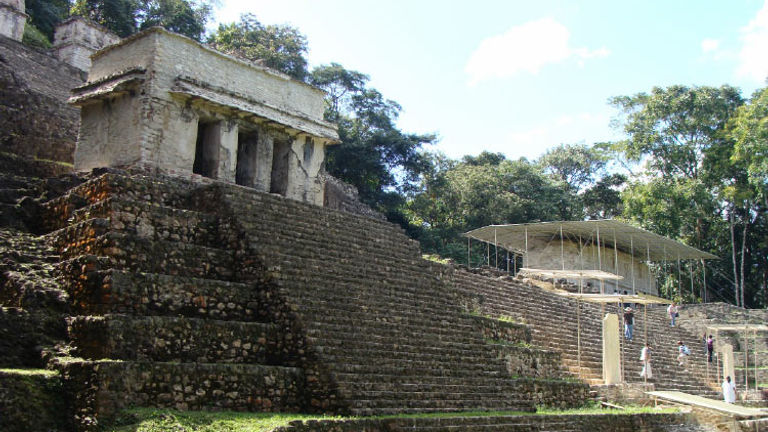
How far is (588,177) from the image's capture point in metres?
41.5

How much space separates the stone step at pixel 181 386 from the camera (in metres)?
8.67

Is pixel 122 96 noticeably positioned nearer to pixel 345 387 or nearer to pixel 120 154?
pixel 120 154

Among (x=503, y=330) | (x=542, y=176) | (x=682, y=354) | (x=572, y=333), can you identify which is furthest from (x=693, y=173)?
(x=503, y=330)

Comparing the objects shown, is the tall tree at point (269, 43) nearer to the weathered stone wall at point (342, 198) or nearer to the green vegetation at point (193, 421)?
the weathered stone wall at point (342, 198)

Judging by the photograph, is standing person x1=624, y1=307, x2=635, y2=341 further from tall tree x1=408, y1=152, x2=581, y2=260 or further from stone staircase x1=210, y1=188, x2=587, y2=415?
tall tree x1=408, y1=152, x2=581, y2=260

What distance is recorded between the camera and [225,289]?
1125 cm

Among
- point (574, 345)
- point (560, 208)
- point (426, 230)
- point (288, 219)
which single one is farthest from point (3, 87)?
point (560, 208)

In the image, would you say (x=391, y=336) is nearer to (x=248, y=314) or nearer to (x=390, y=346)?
(x=390, y=346)

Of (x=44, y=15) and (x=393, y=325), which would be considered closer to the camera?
(x=393, y=325)

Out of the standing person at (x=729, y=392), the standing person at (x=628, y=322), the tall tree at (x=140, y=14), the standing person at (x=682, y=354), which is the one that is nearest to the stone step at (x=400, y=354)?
the standing person at (x=628, y=322)

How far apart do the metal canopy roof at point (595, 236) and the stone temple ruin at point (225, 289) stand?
217 inches

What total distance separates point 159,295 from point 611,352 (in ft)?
36.2

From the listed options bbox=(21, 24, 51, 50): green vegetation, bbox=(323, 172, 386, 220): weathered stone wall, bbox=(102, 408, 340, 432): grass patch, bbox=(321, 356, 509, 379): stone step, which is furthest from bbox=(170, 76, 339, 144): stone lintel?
bbox=(21, 24, 51, 50): green vegetation

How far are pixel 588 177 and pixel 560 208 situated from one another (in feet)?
15.9
